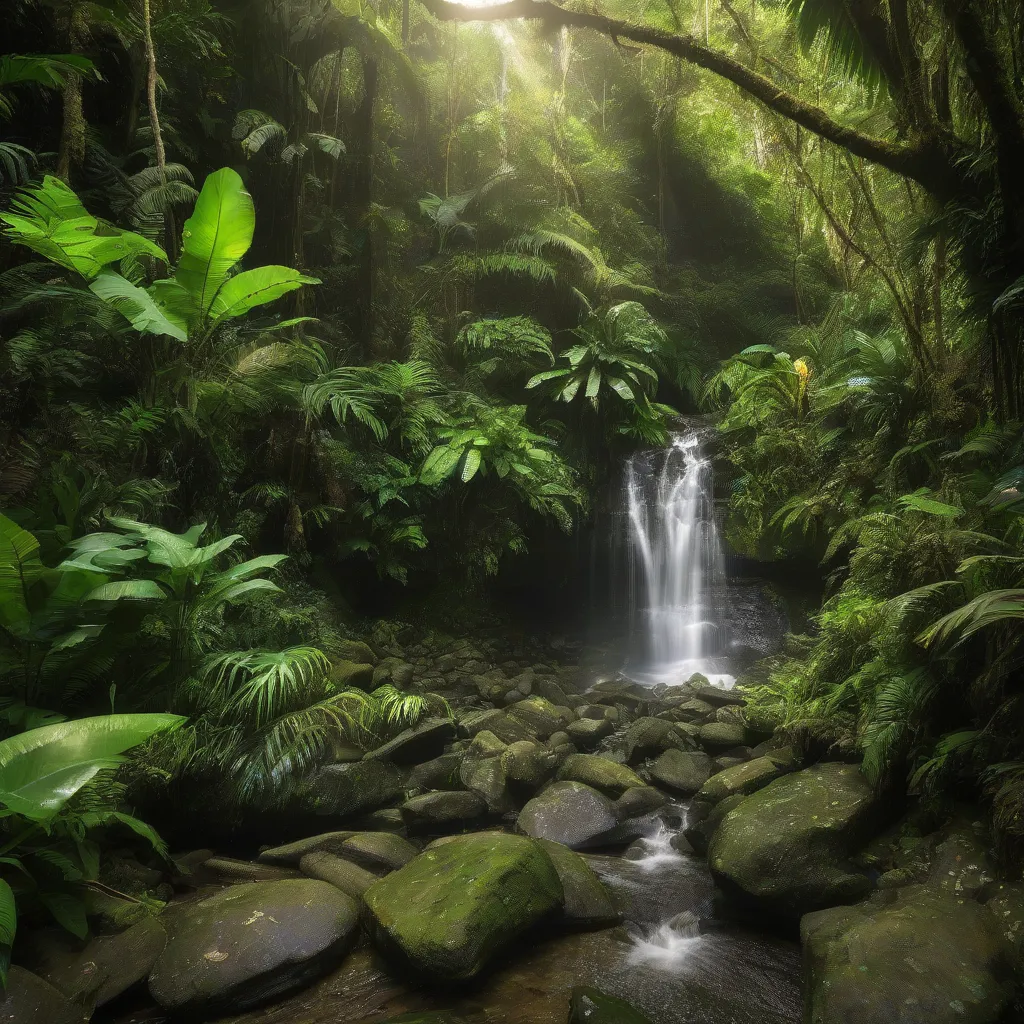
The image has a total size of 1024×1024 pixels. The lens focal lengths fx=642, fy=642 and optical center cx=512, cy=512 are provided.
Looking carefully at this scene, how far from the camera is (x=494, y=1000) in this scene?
3.03 m

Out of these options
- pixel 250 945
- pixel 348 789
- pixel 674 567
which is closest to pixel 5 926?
pixel 250 945

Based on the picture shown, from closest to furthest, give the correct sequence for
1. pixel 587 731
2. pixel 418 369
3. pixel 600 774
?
pixel 600 774
pixel 587 731
pixel 418 369

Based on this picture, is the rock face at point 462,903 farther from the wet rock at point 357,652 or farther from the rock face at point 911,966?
the wet rock at point 357,652

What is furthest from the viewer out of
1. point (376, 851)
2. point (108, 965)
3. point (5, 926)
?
point (376, 851)

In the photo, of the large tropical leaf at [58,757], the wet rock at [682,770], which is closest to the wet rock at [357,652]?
the wet rock at [682,770]

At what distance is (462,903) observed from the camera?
3.27 m

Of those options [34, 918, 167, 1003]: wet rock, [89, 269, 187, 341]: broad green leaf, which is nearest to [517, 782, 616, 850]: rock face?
[34, 918, 167, 1003]: wet rock

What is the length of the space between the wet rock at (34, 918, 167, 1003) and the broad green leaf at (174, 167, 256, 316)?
Answer: 14.4ft

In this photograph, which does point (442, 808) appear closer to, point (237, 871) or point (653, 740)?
point (237, 871)

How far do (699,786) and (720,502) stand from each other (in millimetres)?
4857

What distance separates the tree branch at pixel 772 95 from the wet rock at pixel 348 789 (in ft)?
19.1

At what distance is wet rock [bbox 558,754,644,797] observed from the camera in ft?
17.1

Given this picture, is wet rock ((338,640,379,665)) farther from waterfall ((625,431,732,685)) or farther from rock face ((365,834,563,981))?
waterfall ((625,431,732,685))

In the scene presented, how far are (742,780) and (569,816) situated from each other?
4.33 ft
